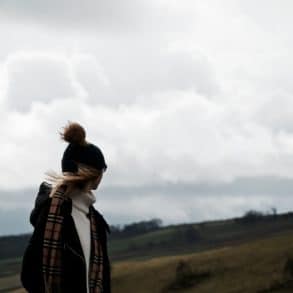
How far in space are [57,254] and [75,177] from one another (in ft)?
2.05

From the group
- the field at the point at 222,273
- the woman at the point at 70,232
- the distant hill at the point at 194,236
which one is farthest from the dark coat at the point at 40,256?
the distant hill at the point at 194,236

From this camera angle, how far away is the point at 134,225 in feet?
484

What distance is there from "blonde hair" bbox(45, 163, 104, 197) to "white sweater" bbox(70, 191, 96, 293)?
0.10 metres

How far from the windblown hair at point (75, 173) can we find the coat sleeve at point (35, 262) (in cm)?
24

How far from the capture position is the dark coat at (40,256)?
7156mm

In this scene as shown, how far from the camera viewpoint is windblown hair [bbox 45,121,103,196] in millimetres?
7227

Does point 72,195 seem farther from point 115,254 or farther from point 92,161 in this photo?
point 115,254

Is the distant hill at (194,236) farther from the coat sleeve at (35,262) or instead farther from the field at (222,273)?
the coat sleeve at (35,262)

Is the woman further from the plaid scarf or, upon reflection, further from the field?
the field

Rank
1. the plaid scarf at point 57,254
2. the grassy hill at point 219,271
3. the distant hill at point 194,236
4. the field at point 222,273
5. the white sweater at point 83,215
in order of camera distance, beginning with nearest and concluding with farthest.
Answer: the plaid scarf at point 57,254 < the white sweater at point 83,215 < the field at point 222,273 < the grassy hill at point 219,271 < the distant hill at point 194,236

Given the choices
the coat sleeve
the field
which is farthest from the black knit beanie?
the field

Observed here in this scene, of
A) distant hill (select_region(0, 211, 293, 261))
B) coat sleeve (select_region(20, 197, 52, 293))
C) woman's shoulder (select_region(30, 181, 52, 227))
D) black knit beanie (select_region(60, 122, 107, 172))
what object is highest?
distant hill (select_region(0, 211, 293, 261))

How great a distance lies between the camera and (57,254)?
23.4 ft

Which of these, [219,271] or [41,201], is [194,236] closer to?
[219,271]
